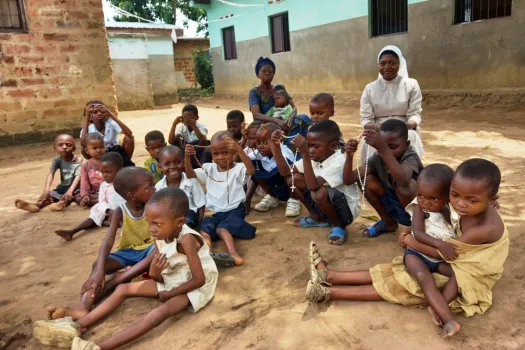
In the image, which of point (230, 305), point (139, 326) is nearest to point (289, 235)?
point (230, 305)

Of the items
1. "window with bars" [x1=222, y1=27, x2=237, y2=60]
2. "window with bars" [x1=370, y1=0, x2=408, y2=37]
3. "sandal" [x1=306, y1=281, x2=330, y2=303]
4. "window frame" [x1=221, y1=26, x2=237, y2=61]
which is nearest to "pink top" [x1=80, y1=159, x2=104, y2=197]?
"sandal" [x1=306, y1=281, x2=330, y2=303]

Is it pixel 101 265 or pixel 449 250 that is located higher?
pixel 449 250

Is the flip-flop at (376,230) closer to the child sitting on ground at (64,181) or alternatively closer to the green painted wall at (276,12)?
the child sitting on ground at (64,181)

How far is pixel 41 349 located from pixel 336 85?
394 inches

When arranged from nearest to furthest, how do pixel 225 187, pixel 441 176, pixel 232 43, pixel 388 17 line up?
pixel 441 176, pixel 225 187, pixel 388 17, pixel 232 43

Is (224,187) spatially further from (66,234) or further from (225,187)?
(66,234)

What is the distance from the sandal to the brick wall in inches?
279

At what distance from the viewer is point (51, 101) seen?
7359mm

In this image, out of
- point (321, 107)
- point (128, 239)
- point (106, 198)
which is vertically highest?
point (321, 107)

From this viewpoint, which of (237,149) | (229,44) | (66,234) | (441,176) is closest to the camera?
(441,176)

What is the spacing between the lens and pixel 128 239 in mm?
2660

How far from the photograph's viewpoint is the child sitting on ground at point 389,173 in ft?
7.95

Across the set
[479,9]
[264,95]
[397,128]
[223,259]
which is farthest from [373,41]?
[223,259]

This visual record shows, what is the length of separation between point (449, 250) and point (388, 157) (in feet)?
2.40
